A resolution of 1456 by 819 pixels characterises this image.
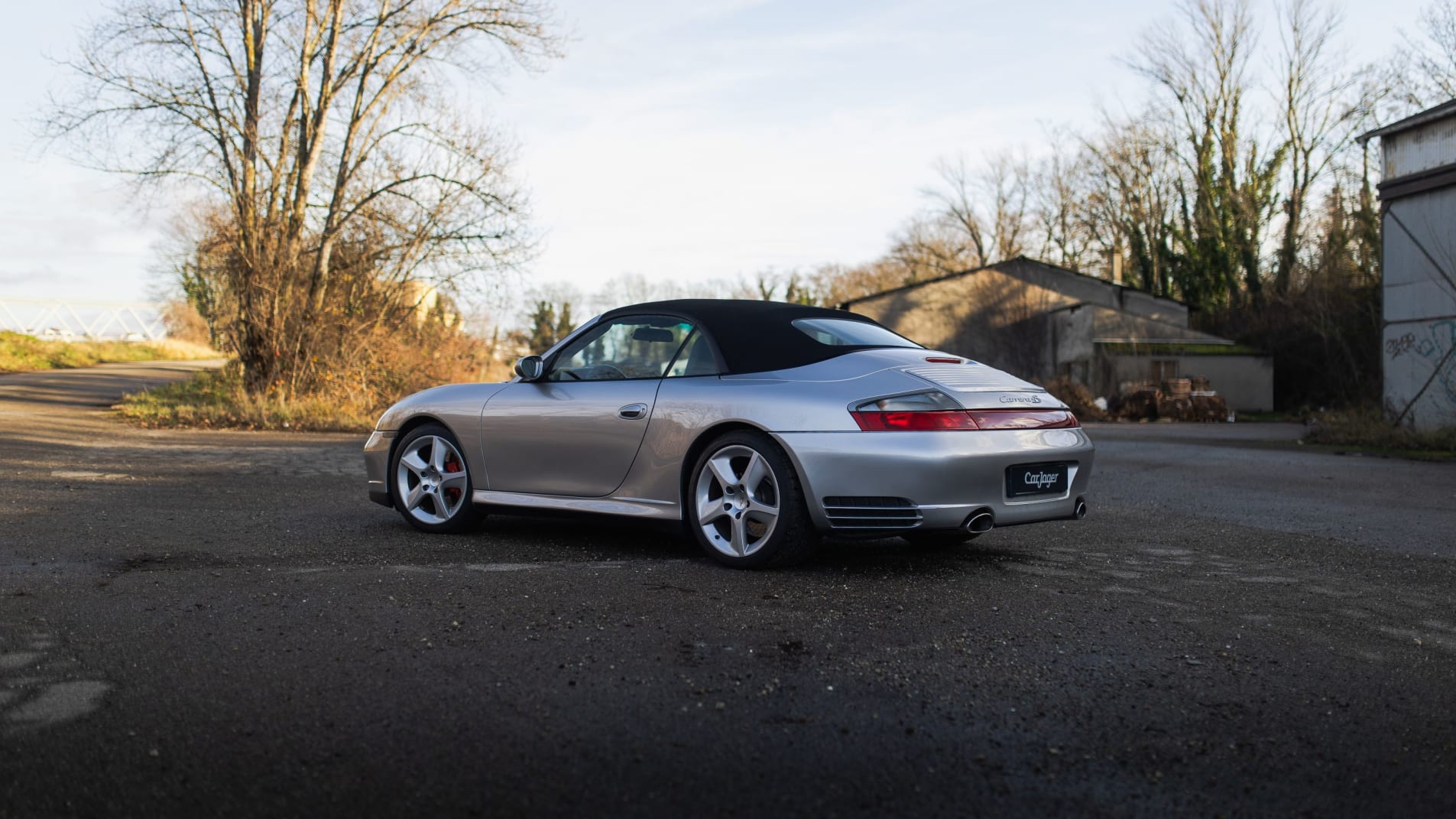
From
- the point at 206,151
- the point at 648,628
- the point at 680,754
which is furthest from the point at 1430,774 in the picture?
the point at 206,151

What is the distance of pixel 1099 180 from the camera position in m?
46.1

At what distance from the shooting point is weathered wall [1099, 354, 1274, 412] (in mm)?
34188

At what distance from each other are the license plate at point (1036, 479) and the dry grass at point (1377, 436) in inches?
458

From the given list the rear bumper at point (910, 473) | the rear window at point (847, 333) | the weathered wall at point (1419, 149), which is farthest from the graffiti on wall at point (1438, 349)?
the rear bumper at point (910, 473)

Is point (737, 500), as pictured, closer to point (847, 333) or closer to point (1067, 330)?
point (847, 333)

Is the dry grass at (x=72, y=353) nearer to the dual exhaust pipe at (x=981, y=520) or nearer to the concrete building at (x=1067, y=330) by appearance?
the dual exhaust pipe at (x=981, y=520)

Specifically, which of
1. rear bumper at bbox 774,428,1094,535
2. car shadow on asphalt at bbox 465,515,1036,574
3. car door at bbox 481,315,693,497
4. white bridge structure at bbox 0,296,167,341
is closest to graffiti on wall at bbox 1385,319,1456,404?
car shadow on asphalt at bbox 465,515,1036,574

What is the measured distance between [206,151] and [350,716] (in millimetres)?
20109

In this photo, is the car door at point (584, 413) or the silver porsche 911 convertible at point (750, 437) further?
the car door at point (584, 413)

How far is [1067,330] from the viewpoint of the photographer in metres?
38.8

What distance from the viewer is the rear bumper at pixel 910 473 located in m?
5.00

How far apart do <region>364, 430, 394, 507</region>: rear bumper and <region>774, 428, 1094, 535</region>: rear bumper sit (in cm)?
292

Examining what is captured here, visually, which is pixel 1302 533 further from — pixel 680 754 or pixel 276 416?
pixel 276 416

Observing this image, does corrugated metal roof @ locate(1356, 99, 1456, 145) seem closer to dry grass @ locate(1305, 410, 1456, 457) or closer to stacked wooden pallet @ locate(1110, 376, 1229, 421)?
dry grass @ locate(1305, 410, 1456, 457)
